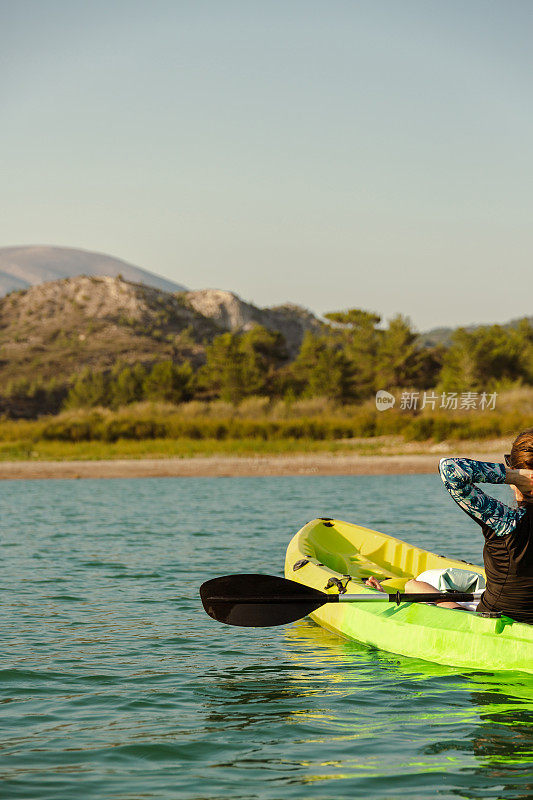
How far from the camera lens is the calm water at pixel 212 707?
445 cm

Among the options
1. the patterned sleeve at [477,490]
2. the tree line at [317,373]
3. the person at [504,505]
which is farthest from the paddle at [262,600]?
the tree line at [317,373]

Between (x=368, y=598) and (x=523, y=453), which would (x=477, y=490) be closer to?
(x=523, y=453)

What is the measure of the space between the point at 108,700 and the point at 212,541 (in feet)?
25.4

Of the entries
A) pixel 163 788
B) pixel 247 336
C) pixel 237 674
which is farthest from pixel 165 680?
pixel 247 336

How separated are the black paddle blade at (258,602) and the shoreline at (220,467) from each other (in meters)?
20.6

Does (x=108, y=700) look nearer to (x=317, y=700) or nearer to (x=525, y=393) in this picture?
(x=317, y=700)

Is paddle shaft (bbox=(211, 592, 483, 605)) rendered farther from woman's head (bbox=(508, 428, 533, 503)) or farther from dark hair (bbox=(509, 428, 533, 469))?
dark hair (bbox=(509, 428, 533, 469))

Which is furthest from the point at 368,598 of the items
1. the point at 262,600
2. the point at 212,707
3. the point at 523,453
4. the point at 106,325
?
the point at 106,325

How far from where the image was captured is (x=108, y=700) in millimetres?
5746

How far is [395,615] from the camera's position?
6703 millimetres

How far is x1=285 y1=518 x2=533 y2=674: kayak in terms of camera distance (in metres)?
5.90

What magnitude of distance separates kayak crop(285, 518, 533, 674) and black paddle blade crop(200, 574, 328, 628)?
48cm

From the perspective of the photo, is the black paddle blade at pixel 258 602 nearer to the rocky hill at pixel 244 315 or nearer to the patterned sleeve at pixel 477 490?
the patterned sleeve at pixel 477 490

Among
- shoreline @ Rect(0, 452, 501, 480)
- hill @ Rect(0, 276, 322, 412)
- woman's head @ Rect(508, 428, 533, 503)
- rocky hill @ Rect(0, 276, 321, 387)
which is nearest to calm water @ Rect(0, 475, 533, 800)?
woman's head @ Rect(508, 428, 533, 503)
